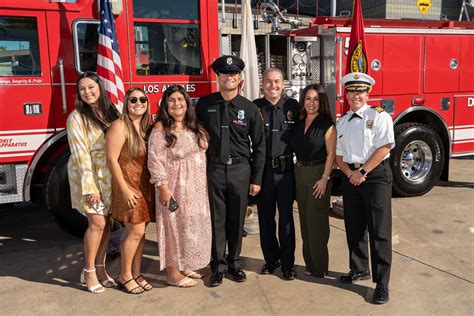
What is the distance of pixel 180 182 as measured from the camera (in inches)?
136

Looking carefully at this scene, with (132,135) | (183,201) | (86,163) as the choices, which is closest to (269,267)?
(183,201)

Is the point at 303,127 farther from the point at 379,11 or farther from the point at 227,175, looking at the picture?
the point at 379,11

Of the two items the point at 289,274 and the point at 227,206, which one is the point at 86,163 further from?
the point at 289,274

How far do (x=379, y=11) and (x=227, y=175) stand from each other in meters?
13.8

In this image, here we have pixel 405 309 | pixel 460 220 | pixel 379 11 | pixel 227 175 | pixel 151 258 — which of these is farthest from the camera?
pixel 379 11

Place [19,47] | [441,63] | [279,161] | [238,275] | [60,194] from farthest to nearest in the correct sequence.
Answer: [441,63] < [60,194] < [19,47] < [238,275] < [279,161]

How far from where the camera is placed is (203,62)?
4871 millimetres

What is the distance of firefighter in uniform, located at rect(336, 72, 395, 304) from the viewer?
3328 millimetres

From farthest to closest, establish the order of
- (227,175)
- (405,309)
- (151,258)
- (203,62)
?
(203,62)
(151,258)
(227,175)
(405,309)

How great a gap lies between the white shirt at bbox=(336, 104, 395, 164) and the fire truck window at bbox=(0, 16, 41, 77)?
9.71 feet

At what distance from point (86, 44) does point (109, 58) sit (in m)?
0.34

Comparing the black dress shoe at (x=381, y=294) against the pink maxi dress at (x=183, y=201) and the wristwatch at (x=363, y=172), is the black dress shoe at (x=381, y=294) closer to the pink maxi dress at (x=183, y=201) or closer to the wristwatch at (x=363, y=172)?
the wristwatch at (x=363, y=172)

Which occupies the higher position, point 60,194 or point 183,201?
point 183,201

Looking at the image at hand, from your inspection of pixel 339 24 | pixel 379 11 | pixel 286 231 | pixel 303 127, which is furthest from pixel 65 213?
pixel 379 11
